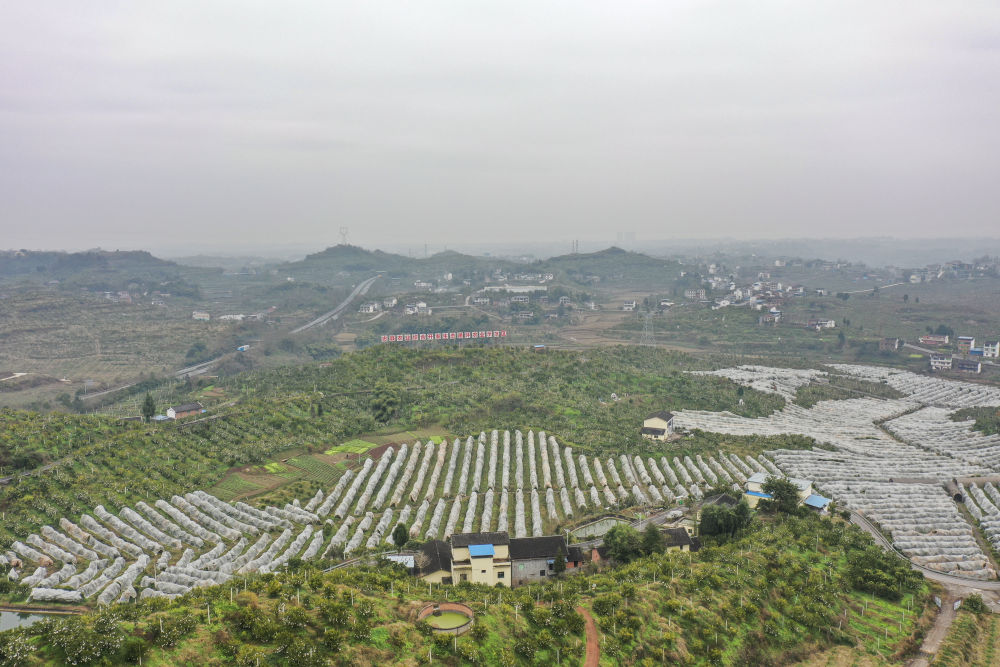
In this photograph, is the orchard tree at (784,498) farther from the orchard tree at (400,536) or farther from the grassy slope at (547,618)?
the orchard tree at (400,536)

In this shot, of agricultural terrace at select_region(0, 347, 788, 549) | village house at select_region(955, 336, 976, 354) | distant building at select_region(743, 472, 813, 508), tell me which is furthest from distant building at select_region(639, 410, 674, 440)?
village house at select_region(955, 336, 976, 354)

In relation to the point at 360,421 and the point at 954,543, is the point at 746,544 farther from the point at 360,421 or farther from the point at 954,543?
the point at 360,421

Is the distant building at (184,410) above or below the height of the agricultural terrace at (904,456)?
above

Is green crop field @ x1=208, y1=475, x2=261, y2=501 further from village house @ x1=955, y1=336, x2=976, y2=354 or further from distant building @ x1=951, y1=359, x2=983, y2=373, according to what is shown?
village house @ x1=955, y1=336, x2=976, y2=354

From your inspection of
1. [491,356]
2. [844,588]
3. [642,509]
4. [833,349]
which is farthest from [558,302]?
[844,588]

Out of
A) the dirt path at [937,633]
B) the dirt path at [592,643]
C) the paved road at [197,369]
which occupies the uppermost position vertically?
the dirt path at [592,643]

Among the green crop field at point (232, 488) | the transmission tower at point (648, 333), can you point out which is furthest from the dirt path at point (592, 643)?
the transmission tower at point (648, 333)
